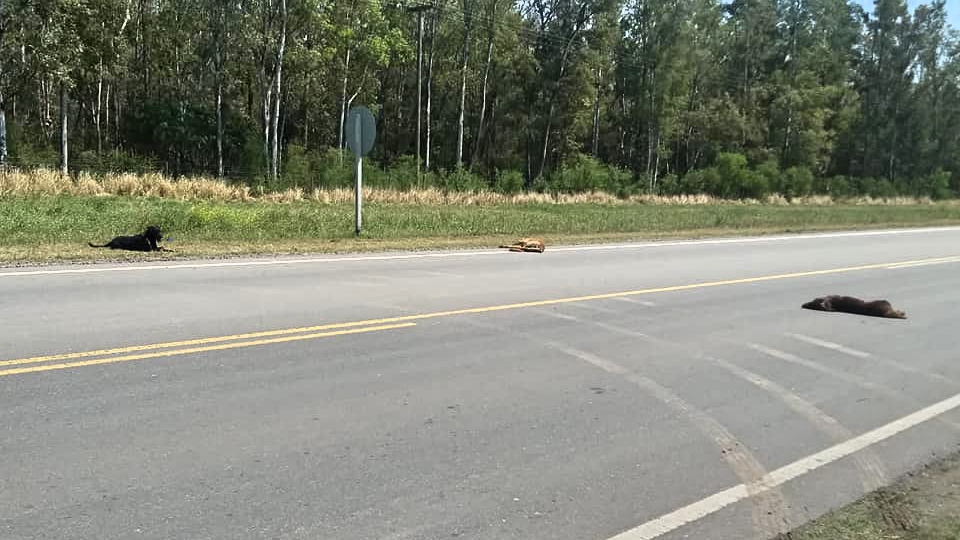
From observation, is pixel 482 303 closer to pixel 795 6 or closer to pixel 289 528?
pixel 289 528

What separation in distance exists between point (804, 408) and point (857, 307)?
5.10 meters

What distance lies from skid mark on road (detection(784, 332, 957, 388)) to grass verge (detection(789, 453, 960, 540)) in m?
2.75

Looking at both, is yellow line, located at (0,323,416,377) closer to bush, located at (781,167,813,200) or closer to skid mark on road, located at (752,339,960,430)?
skid mark on road, located at (752,339,960,430)

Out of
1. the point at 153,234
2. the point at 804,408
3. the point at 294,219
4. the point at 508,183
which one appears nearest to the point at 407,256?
the point at 153,234

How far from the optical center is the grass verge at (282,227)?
50.8ft

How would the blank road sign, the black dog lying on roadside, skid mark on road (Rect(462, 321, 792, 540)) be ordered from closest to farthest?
skid mark on road (Rect(462, 321, 792, 540))
the black dog lying on roadside
the blank road sign

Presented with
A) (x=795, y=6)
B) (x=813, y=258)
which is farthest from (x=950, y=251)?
(x=795, y=6)

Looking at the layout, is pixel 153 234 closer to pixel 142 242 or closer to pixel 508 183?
pixel 142 242

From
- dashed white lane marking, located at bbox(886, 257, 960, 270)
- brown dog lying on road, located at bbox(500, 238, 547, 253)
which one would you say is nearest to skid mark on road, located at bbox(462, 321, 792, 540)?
brown dog lying on road, located at bbox(500, 238, 547, 253)

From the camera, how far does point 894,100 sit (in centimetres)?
7688

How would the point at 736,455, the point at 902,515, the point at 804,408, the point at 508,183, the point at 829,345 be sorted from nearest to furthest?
1. the point at 902,515
2. the point at 736,455
3. the point at 804,408
4. the point at 829,345
5. the point at 508,183

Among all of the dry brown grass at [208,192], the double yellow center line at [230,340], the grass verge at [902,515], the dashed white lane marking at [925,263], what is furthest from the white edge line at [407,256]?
the dry brown grass at [208,192]

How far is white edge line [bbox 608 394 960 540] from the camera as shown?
4000 millimetres

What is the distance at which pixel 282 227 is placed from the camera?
65.4ft
